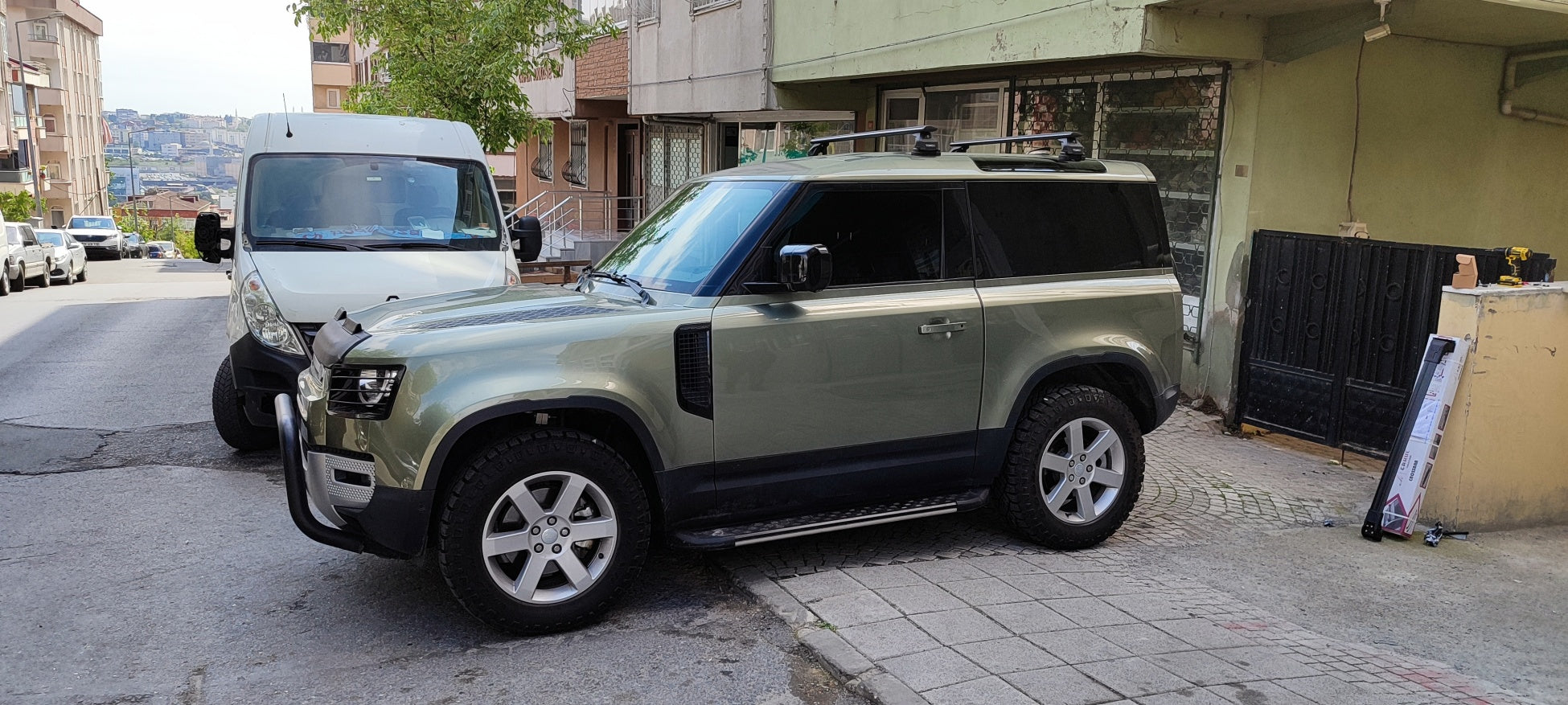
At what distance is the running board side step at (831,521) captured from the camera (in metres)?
4.89

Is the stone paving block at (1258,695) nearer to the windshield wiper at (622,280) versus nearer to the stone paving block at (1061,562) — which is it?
the stone paving block at (1061,562)

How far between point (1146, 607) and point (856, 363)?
1606 mm

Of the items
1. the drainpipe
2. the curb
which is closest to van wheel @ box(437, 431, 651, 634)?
the curb

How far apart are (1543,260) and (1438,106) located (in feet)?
11.0

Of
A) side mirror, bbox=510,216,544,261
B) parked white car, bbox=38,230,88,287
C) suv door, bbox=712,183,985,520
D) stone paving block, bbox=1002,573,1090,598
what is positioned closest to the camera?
suv door, bbox=712,183,985,520

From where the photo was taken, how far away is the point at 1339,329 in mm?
7895

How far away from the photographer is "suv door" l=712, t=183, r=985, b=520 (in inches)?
197

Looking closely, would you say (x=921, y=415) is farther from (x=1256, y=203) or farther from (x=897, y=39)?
(x=897, y=39)

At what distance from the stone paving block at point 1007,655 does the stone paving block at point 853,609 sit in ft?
1.36

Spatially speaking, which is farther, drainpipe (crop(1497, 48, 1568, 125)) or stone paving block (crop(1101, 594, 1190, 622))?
drainpipe (crop(1497, 48, 1568, 125))

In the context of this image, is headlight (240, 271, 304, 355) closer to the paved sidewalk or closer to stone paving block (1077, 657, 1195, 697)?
the paved sidewalk

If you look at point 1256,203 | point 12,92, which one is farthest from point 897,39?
point 12,92

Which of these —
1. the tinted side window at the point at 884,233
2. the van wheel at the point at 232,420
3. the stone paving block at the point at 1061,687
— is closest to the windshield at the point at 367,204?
the van wheel at the point at 232,420

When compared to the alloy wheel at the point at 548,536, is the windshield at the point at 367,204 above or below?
above
